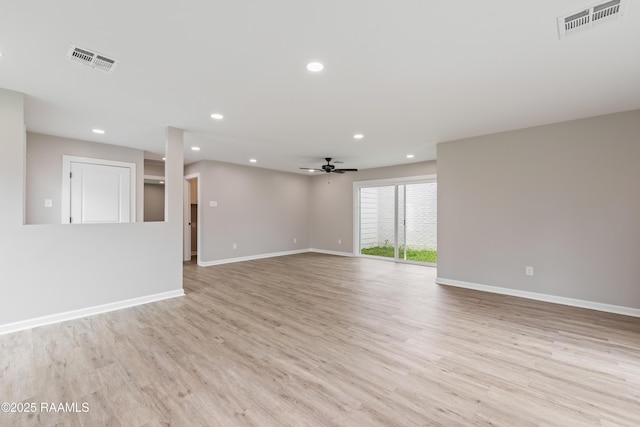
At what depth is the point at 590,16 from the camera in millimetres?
1848

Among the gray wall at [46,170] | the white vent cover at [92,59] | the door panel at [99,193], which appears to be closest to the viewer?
the white vent cover at [92,59]

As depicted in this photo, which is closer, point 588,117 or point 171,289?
point 588,117

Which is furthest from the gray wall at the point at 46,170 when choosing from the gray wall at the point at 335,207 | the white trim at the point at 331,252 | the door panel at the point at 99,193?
the white trim at the point at 331,252

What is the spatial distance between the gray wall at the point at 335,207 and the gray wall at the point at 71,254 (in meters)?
5.00

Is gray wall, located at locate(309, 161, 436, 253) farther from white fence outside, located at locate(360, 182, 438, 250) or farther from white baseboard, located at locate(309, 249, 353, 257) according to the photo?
white fence outside, located at locate(360, 182, 438, 250)

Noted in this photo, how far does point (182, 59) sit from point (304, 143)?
2937 millimetres

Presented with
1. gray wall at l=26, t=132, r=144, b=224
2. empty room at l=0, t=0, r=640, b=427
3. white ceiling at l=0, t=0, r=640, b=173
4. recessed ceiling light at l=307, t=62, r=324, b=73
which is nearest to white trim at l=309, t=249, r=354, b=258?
empty room at l=0, t=0, r=640, b=427

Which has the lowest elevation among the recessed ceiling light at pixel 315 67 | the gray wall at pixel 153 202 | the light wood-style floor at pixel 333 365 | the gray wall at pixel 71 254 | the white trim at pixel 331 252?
the light wood-style floor at pixel 333 365

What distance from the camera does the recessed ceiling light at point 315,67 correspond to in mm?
2405

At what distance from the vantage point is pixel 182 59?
7.73 ft

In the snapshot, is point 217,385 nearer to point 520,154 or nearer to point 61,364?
point 61,364

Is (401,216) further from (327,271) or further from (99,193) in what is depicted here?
(99,193)

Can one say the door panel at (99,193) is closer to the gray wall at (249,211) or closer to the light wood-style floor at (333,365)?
the gray wall at (249,211)

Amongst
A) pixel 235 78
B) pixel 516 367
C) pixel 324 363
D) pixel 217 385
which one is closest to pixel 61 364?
pixel 217 385
